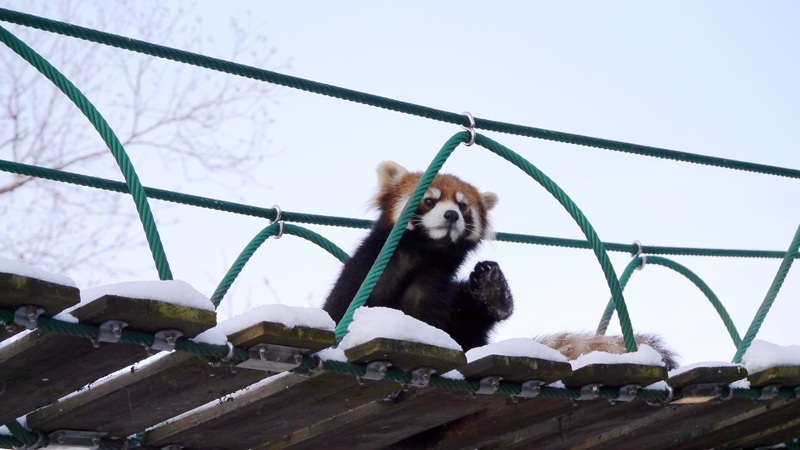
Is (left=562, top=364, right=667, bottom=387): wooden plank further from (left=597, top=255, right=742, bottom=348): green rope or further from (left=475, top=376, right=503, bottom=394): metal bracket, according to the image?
(left=597, top=255, right=742, bottom=348): green rope

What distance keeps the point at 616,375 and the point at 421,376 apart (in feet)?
2.68

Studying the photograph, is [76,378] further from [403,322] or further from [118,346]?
[403,322]

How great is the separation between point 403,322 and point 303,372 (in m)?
0.35

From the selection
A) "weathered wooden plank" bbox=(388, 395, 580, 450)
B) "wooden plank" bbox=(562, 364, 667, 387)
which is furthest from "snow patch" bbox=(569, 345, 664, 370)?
"weathered wooden plank" bbox=(388, 395, 580, 450)

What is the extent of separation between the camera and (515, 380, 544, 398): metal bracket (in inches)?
144

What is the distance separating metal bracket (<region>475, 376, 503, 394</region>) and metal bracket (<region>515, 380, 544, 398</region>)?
4.9 inches

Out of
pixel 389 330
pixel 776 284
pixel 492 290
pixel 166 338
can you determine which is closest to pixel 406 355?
pixel 389 330

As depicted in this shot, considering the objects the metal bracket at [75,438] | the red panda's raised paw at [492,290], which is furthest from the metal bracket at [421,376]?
the red panda's raised paw at [492,290]

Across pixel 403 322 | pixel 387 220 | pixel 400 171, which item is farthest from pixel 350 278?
pixel 403 322

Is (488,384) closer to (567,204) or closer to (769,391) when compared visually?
(567,204)

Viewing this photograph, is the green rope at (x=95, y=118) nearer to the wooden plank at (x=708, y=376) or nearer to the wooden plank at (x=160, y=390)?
the wooden plank at (x=160, y=390)

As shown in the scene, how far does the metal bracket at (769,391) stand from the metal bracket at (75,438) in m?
2.69

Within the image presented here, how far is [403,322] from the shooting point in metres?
3.27

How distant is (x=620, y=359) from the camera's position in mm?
3764
